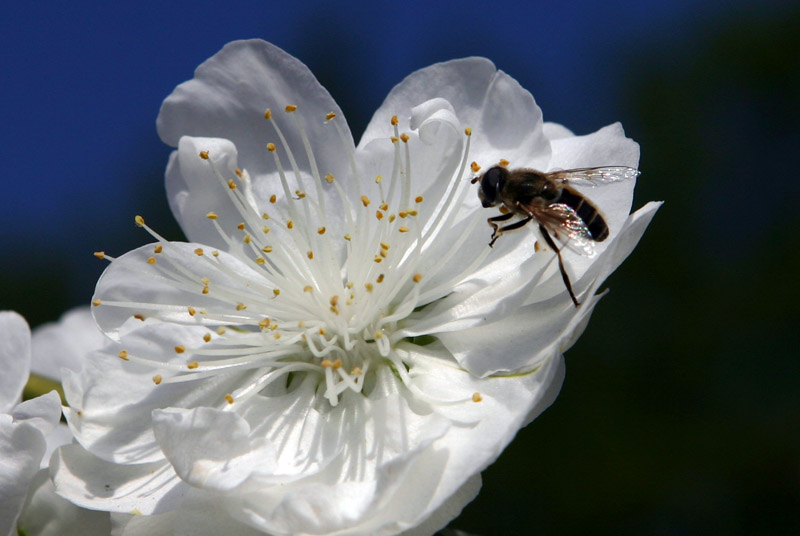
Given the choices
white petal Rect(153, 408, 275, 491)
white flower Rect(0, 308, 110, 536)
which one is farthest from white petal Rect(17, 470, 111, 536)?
white petal Rect(153, 408, 275, 491)

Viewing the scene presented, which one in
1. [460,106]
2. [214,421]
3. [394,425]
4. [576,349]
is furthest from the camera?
[576,349]

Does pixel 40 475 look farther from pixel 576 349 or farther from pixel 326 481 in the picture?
pixel 576 349

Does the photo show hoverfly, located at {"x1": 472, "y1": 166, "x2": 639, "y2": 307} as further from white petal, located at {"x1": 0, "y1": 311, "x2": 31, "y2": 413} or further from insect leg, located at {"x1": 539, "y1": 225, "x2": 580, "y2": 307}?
white petal, located at {"x1": 0, "y1": 311, "x2": 31, "y2": 413}

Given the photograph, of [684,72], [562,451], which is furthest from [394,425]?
[684,72]

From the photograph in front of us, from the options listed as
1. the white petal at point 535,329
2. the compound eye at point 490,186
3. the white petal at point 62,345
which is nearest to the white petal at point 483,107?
the compound eye at point 490,186

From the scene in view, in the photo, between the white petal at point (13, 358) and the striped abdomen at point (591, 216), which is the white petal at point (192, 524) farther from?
the striped abdomen at point (591, 216)

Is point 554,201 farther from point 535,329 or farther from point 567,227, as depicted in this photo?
point 535,329
